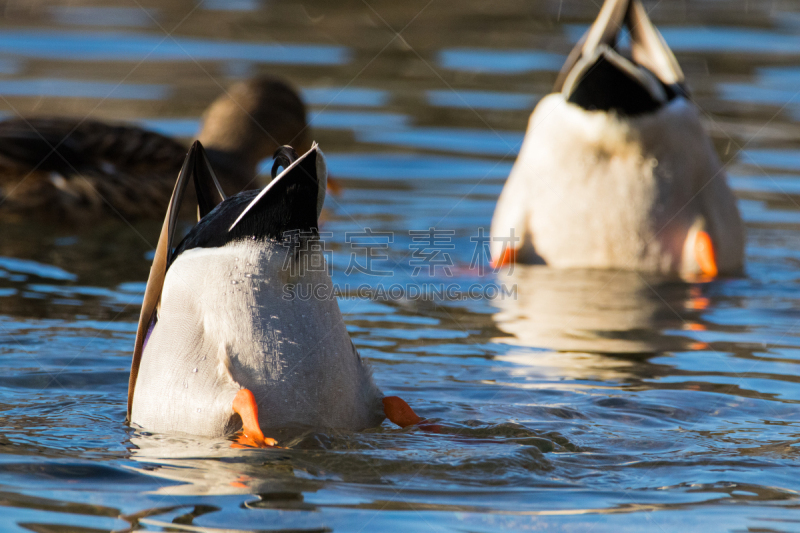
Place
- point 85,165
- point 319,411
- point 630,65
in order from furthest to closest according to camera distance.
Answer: point 85,165, point 630,65, point 319,411

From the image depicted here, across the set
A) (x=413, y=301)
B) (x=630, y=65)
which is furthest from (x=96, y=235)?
(x=630, y=65)

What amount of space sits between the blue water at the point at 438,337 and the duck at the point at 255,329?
0.39ft

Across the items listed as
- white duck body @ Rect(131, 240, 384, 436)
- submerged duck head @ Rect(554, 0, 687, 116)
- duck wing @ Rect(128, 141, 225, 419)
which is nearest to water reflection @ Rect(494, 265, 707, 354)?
submerged duck head @ Rect(554, 0, 687, 116)

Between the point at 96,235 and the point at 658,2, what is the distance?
9537 millimetres

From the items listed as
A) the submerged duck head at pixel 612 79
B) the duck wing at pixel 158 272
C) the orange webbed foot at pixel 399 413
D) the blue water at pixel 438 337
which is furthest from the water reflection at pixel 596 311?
the duck wing at pixel 158 272

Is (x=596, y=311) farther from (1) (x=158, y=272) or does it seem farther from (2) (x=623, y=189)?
(1) (x=158, y=272)

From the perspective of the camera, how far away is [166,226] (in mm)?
3838

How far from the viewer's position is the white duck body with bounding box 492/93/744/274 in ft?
20.2

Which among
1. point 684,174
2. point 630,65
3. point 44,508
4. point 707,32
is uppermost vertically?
point 707,32

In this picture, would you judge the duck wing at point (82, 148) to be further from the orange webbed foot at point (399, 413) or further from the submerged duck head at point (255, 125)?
the orange webbed foot at point (399, 413)

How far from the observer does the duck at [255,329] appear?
140 inches

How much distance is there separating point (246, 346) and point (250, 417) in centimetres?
25

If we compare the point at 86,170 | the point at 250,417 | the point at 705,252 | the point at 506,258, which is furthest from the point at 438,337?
the point at 86,170

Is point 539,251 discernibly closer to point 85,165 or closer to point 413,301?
point 413,301
